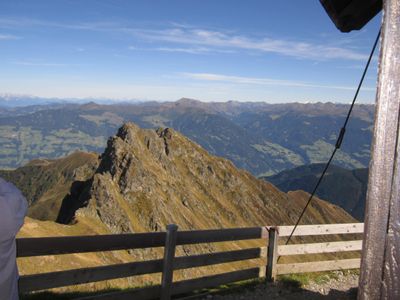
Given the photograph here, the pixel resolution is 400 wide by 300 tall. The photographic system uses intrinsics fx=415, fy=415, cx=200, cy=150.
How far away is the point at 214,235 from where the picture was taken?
10.0 meters

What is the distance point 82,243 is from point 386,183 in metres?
6.55

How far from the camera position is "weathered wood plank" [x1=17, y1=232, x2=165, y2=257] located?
7102mm

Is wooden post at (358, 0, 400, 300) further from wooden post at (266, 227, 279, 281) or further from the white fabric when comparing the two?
wooden post at (266, 227, 279, 281)

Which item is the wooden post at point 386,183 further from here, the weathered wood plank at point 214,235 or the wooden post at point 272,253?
the wooden post at point 272,253

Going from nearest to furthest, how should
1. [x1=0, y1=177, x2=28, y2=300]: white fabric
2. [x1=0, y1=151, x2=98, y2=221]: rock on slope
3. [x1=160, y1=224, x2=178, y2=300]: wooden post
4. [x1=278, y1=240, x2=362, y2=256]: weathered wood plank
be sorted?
[x1=0, y1=177, x2=28, y2=300]: white fabric → [x1=160, y1=224, x2=178, y2=300]: wooden post → [x1=278, y1=240, x2=362, y2=256]: weathered wood plank → [x1=0, y1=151, x2=98, y2=221]: rock on slope

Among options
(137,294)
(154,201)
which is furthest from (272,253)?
(154,201)

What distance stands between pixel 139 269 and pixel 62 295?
95.3 inches

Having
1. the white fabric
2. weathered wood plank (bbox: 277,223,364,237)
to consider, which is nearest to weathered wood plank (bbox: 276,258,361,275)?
weathered wood plank (bbox: 277,223,364,237)

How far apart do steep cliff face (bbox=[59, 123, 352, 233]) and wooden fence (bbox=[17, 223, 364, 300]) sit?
42486 mm

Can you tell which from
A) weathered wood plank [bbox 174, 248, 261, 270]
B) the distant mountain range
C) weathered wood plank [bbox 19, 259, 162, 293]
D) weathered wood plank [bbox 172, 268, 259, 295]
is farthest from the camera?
the distant mountain range

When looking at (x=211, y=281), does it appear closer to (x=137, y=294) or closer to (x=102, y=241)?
(x=137, y=294)

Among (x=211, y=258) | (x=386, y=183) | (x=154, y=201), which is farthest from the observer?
(x=154, y=201)

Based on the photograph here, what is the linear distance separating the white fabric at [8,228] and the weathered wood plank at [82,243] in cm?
262

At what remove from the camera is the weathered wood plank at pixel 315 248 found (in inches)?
471
